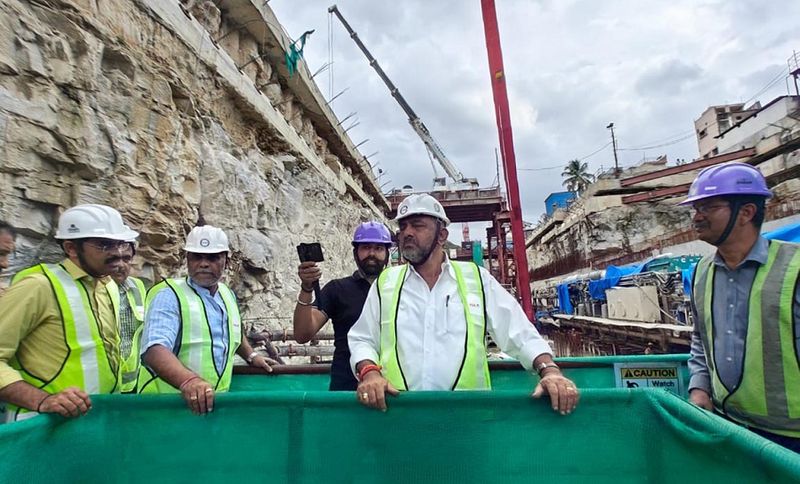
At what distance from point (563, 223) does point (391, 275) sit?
3992cm

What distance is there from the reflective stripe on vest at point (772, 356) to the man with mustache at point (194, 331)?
92.2 inches

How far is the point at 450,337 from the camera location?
1948mm

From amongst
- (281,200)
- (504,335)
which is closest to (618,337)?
(281,200)

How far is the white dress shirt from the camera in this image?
191 cm

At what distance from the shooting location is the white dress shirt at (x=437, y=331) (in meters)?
1.91

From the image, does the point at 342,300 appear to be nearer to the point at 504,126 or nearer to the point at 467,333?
the point at 467,333

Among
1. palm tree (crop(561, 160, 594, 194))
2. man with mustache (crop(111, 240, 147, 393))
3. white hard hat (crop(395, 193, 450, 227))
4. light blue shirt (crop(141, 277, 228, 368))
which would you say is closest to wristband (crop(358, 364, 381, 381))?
white hard hat (crop(395, 193, 450, 227))

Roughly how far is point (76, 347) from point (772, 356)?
10.5 feet

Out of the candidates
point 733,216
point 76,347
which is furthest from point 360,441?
point 733,216

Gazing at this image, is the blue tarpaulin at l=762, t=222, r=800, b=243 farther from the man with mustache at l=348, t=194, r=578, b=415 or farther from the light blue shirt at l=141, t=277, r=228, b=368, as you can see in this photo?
the light blue shirt at l=141, t=277, r=228, b=368

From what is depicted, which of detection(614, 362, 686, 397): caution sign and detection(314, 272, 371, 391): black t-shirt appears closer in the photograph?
detection(614, 362, 686, 397): caution sign

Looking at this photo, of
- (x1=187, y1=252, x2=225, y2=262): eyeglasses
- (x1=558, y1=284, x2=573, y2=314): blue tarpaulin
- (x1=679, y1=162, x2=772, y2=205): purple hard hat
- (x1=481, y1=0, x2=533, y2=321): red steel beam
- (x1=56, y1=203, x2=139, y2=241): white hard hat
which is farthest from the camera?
(x1=558, y1=284, x2=573, y2=314): blue tarpaulin

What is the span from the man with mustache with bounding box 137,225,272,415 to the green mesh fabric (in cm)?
13

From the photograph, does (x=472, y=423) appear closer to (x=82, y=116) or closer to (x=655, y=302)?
(x=82, y=116)
